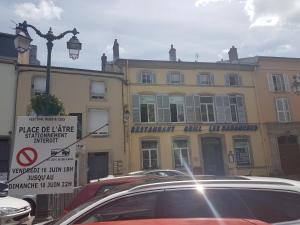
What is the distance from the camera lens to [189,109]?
24219mm

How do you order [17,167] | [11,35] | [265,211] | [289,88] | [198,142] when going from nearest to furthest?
[265,211] → [17,167] → [11,35] → [198,142] → [289,88]

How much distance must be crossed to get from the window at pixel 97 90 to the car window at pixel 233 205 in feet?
65.1

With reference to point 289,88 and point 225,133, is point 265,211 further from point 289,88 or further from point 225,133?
point 289,88

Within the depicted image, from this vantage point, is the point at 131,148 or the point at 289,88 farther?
the point at 289,88

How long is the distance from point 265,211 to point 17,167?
3.63m

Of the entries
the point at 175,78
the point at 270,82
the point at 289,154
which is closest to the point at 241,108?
the point at 270,82

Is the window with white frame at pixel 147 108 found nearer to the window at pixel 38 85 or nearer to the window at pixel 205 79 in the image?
the window at pixel 205 79

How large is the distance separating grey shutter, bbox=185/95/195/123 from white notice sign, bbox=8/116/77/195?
19.5m

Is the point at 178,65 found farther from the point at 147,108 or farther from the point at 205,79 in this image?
the point at 147,108

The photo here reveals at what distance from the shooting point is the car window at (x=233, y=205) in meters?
3.10

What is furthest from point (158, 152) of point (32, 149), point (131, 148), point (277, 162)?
point (32, 149)

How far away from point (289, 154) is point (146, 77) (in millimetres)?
13300

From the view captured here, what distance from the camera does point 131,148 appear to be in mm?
22312

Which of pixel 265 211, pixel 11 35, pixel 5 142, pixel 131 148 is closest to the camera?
pixel 265 211
